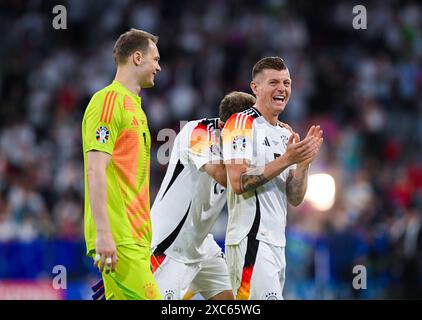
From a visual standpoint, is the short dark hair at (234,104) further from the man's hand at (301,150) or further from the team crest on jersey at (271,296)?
the team crest on jersey at (271,296)

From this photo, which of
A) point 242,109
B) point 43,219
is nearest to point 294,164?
point 242,109

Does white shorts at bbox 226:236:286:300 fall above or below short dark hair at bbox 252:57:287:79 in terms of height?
below

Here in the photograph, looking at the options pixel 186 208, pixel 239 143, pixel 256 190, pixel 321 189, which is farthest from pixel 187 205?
pixel 321 189

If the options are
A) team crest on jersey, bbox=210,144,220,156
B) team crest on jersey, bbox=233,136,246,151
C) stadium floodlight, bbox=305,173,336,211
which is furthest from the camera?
stadium floodlight, bbox=305,173,336,211

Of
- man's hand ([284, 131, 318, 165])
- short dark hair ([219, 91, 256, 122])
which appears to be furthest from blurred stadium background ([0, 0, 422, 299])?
man's hand ([284, 131, 318, 165])

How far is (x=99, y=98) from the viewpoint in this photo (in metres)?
6.37

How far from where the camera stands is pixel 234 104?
7895 mm

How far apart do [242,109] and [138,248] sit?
6.53ft

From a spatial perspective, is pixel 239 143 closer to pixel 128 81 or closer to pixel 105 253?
pixel 128 81

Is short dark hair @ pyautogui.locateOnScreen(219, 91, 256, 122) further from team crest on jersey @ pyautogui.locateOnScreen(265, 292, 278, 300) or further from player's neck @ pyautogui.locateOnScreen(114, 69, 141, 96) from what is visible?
team crest on jersey @ pyautogui.locateOnScreen(265, 292, 278, 300)

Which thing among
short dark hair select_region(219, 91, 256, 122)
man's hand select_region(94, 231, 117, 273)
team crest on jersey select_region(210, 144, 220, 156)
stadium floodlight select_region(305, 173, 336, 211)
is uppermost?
short dark hair select_region(219, 91, 256, 122)

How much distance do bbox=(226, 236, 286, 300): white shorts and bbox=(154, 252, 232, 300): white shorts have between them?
61cm

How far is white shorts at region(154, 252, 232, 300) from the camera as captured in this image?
25.3 feet

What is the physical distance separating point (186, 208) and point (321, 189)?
4763 mm
